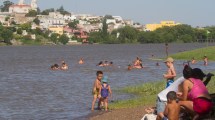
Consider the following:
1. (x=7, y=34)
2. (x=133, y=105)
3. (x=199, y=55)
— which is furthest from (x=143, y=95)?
(x=7, y=34)

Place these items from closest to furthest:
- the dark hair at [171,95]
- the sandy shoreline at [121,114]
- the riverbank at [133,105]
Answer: the dark hair at [171,95] < the sandy shoreline at [121,114] < the riverbank at [133,105]

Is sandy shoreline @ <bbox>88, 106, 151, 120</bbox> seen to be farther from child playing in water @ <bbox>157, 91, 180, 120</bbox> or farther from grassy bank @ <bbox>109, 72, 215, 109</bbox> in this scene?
child playing in water @ <bbox>157, 91, 180, 120</bbox>

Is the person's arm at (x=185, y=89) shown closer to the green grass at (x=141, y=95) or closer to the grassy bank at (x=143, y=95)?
the grassy bank at (x=143, y=95)

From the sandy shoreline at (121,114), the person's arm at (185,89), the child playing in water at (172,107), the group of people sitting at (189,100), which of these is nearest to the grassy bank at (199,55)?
the sandy shoreline at (121,114)

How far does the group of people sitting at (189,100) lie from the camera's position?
11.9 meters

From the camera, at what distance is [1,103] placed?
2636 centimetres

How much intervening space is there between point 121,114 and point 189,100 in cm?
606

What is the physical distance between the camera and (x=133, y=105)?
20734mm

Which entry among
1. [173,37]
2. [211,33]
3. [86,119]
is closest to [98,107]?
[86,119]

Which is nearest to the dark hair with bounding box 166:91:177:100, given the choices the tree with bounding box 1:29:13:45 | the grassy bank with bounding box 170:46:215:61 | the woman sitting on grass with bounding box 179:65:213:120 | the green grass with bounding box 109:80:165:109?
the woman sitting on grass with bounding box 179:65:213:120

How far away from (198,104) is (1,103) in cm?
1608

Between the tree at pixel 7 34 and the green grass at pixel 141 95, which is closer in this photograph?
the green grass at pixel 141 95

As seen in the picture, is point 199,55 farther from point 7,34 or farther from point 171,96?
point 7,34

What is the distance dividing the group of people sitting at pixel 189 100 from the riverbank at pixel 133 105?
4189 millimetres
